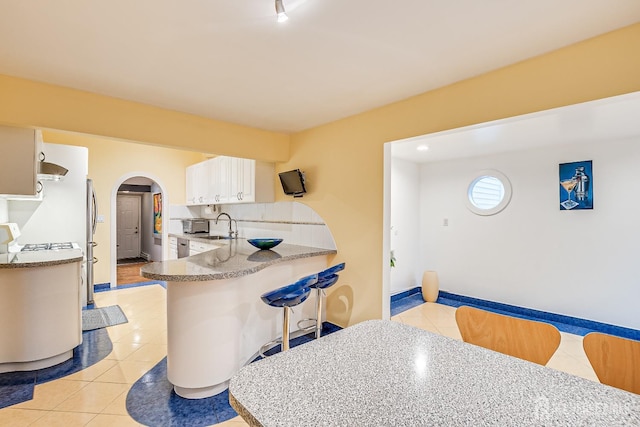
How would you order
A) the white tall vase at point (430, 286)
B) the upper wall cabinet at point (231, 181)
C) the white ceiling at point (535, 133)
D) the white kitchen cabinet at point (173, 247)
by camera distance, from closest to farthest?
the white ceiling at point (535, 133), the upper wall cabinet at point (231, 181), the white tall vase at point (430, 286), the white kitchen cabinet at point (173, 247)

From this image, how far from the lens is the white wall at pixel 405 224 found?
4512 mm

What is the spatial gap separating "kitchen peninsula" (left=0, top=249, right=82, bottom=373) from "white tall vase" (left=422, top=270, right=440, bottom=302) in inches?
164

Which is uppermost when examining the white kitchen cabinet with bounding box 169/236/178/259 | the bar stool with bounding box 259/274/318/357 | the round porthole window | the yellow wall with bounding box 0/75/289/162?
the yellow wall with bounding box 0/75/289/162

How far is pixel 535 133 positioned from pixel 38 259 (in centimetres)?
483

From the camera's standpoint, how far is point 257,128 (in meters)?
3.40

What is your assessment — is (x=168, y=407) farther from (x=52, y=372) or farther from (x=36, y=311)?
(x=36, y=311)

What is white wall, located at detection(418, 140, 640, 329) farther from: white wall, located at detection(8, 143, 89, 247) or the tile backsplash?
white wall, located at detection(8, 143, 89, 247)

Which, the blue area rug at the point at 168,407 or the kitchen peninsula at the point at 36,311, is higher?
the kitchen peninsula at the point at 36,311

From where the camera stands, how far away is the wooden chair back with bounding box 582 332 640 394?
3.51 feet

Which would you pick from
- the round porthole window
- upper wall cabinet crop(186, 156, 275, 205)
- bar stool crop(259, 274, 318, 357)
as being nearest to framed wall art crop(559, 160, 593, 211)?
the round porthole window

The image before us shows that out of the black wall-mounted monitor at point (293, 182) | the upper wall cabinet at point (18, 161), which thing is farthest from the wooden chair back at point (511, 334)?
the upper wall cabinet at point (18, 161)

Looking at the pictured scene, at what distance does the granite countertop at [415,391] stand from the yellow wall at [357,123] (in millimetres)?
1575

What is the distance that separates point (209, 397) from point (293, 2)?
8.12 ft

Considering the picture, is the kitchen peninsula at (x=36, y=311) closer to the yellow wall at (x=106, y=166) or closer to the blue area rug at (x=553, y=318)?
the yellow wall at (x=106, y=166)
